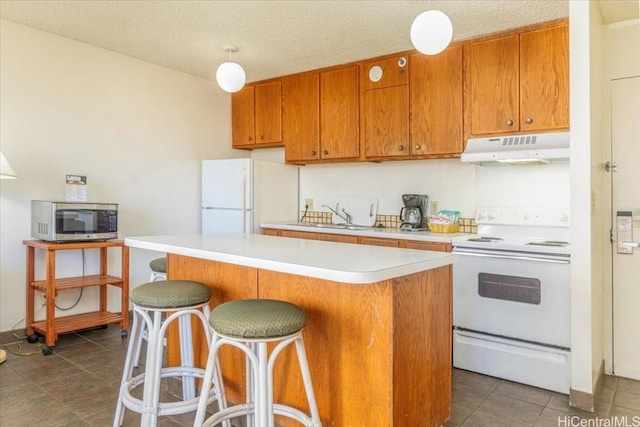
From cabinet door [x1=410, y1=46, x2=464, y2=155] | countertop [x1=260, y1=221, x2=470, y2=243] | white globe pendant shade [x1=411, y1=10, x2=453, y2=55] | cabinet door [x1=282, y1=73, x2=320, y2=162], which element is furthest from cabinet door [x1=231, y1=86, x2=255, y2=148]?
white globe pendant shade [x1=411, y1=10, x2=453, y2=55]

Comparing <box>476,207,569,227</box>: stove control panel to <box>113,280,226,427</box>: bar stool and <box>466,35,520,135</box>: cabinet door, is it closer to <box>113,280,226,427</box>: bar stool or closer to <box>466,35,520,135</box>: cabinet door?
<box>466,35,520,135</box>: cabinet door

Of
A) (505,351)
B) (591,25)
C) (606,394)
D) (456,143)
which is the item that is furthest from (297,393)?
(591,25)

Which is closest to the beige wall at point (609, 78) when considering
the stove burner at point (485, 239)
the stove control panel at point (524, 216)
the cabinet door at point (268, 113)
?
the stove control panel at point (524, 216)

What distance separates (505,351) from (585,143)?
4.47 feet

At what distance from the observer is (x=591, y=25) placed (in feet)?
7.75

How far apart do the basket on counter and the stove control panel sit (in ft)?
0.59

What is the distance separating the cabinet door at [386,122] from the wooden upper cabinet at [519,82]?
0.54 m

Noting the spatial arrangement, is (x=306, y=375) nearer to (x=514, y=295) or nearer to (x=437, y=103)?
(x=514, y=295)

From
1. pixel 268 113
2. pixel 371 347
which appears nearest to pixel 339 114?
pixel 268 113

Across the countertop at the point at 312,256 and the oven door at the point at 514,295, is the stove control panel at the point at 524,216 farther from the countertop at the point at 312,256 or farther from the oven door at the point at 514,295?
the countertop at the point at 312,256

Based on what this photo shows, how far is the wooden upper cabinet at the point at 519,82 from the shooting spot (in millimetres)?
2906

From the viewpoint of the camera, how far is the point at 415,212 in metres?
3.70

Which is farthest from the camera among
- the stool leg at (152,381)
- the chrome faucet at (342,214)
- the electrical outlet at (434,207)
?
the chrome faucet at (342,214)

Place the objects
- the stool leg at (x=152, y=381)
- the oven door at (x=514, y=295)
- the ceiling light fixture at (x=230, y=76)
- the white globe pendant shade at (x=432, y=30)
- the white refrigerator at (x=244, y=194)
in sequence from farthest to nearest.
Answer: the white refrigerator at (x=244, y=194) < the ceiling light fixture at (x=230, y=76) < the oven door at (x=514, y=295) < the white globe pendant shade at (x=432, y=30) < the stool leg at (x=152, y=381)
